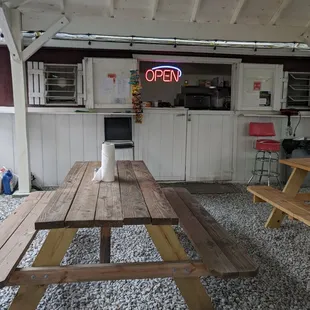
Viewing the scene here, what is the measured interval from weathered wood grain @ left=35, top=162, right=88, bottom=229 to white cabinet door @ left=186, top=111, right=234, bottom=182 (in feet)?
9.58

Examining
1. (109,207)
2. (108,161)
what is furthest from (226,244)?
(108,161)

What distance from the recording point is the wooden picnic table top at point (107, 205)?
4.80ft

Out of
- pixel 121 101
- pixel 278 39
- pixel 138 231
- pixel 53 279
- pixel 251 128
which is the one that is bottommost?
pixel 138 231

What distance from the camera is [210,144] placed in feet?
16.8

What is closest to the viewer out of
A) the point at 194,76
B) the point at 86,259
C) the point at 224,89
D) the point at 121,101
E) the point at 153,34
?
the point at 86,259

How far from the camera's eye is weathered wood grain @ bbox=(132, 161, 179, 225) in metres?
1.51

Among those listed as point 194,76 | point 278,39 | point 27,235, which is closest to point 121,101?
point 278,39

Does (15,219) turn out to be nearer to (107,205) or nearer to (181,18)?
(107,205)

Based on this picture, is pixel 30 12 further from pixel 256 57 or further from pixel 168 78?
pixel 256 57

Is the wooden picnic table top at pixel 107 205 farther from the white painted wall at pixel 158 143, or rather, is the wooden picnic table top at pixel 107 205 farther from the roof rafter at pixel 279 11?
the roof rafter at pixel 279 11

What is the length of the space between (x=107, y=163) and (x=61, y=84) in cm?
315

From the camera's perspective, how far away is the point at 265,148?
4664 mm

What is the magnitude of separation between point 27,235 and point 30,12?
121 inches

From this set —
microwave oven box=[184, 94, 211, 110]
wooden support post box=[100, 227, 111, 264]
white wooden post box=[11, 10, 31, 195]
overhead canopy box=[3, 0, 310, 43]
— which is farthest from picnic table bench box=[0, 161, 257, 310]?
microwave oven box=[184, 94, 211, 110]
